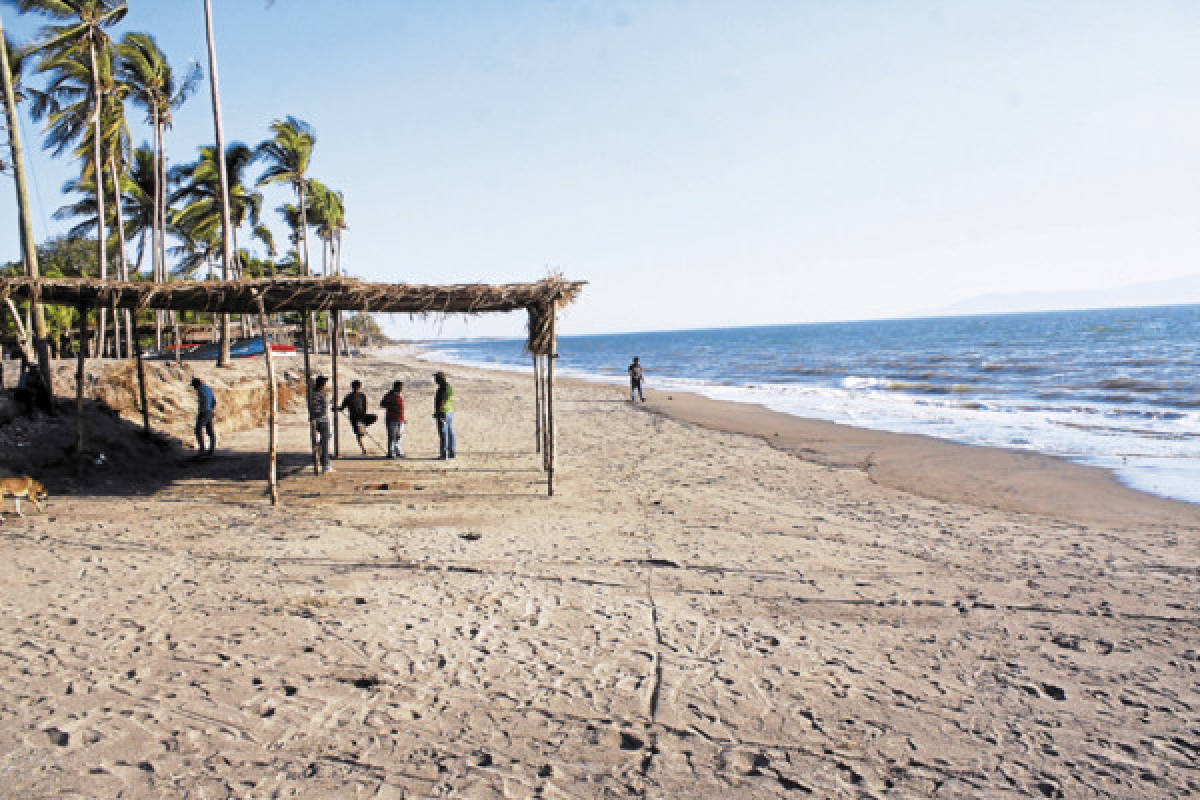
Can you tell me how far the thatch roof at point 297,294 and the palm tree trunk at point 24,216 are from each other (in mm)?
2059

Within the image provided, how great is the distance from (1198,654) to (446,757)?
518 centimetres

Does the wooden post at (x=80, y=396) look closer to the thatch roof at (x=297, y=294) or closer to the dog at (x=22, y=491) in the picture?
the thatch roof at (x=297, y=294)

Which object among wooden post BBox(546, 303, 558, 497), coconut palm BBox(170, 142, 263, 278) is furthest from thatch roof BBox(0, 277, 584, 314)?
coconut palm BBox(170, 142, 263, 278)

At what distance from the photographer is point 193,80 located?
21891 millimetres

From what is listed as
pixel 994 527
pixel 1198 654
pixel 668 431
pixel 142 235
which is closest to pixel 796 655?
pixel 1198 654

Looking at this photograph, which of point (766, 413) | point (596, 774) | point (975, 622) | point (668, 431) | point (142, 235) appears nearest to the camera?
point (596, 774)

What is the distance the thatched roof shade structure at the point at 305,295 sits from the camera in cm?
873

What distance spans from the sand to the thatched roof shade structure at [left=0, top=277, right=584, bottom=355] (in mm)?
2723

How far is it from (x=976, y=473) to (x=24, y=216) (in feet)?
57.8

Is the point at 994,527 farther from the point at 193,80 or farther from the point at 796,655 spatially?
the point at 193,80

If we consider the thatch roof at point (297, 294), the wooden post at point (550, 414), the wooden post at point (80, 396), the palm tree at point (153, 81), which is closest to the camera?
the thatch roof at point (297, 294)

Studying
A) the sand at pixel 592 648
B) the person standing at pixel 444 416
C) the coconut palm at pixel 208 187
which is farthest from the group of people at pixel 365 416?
the coconut palm at pixel 208 187

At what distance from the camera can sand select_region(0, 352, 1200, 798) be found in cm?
356

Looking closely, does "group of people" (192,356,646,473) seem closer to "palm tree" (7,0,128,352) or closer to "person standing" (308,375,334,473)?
"person standing" (308,375,334,473)
